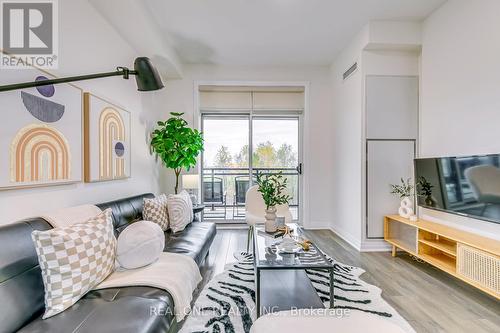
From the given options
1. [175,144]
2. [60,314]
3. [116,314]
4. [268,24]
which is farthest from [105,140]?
[268,24]

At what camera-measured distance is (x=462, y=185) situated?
249cm

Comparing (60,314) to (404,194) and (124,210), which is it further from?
(404,194)

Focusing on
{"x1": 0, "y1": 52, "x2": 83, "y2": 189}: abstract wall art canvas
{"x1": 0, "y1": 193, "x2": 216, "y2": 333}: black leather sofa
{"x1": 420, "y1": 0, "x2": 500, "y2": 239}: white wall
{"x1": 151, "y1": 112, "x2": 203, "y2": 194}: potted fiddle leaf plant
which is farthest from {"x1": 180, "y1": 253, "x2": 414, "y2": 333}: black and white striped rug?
{"x1": 151, "y1": 112, "x2": 203, "y2": 194}: potted fiddle leaf plant

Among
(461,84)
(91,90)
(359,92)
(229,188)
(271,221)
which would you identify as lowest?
(271,221)

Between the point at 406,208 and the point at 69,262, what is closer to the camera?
the point at 69,262

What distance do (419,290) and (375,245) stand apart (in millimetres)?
1120

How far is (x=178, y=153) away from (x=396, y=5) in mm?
3304

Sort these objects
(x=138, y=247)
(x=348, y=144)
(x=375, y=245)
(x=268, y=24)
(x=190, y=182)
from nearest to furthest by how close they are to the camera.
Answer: (x=138, y=247)
(x=268, y=24)
(x=375, y=245)
(x=348, y=144)
(x=190, y=182)

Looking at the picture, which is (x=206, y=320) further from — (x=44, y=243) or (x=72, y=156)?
(x=72, y=156)

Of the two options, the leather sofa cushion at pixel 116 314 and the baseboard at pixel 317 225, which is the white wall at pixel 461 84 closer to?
the baseboard at pixel 317 225

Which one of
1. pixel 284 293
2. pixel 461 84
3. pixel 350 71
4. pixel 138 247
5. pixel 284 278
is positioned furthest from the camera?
pixel 350 71

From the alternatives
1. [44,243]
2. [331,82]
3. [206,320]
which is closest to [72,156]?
[44,243]

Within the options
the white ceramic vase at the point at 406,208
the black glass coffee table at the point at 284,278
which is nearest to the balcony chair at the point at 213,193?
the black glass coffee table at the point at 284,278

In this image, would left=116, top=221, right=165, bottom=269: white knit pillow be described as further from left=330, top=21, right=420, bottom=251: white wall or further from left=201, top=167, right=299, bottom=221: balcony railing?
left=201, top=167, right=299, bottom=221: balcony railing
